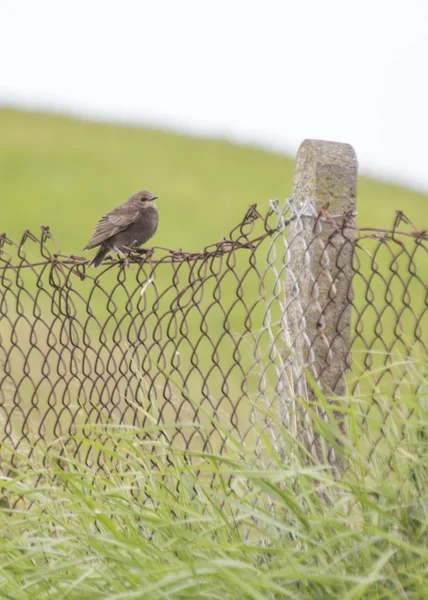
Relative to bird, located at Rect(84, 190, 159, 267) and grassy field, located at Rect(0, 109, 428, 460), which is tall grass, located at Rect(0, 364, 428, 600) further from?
grassy field, located at Rect(0, 109, 428, 460)

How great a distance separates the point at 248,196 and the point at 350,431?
2505 centimetres

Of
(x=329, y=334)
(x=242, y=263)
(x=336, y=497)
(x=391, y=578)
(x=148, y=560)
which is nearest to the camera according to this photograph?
(x=391, y=578)

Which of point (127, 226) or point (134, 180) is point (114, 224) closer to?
point (127, 226)

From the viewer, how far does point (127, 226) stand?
703 cm

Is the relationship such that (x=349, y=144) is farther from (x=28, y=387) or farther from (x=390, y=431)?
(x=28, y=387)

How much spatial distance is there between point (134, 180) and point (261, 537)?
25.5 m

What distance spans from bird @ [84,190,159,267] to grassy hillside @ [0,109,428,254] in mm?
15554

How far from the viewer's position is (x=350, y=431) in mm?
3357

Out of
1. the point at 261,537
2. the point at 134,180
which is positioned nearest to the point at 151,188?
the point at 134,180

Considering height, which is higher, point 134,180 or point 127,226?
point 134,180

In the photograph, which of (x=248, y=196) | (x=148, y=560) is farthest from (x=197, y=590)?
(x=248, y=196)

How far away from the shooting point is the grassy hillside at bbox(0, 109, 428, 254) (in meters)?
24.9

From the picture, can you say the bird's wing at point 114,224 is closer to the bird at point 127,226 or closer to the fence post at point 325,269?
the bird at point 127,226

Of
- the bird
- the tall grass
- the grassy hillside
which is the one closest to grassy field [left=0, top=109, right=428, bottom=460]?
the grassy hillside
